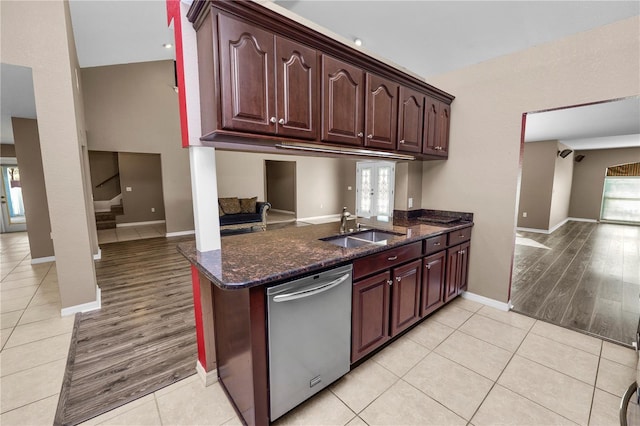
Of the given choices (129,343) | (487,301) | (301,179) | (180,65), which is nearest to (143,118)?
(301,179)

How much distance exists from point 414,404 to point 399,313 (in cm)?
62

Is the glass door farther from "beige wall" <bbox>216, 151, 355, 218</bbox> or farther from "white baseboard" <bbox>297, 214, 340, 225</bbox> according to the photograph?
"white baseboard" <bbox>297, 214, 340, 225</bbox>

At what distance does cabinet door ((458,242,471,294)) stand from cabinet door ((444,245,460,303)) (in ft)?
0.18

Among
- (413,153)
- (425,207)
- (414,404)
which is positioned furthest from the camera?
(425,207)

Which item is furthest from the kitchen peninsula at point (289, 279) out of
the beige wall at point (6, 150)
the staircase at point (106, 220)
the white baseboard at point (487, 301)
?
the beige wall at point (6, 150)

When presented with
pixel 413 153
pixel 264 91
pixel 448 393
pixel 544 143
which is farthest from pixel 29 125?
pixel 544 143

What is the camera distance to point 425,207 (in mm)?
3354

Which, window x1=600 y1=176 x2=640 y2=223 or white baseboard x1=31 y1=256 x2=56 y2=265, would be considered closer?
white baseboard x1=31 y1=256 x2=56 y2=265

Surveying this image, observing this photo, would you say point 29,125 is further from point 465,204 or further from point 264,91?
point 465,204

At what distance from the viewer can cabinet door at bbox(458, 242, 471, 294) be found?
2842 mm

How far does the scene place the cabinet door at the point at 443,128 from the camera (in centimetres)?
285

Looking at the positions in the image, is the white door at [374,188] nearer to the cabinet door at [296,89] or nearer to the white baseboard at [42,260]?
the cabinet door at [296,89]

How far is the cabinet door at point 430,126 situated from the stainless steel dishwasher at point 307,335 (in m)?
1.77

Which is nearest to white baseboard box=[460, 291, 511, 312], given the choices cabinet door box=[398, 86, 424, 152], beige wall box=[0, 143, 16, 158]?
cabinet door box=[398, 86, 424, 152]
